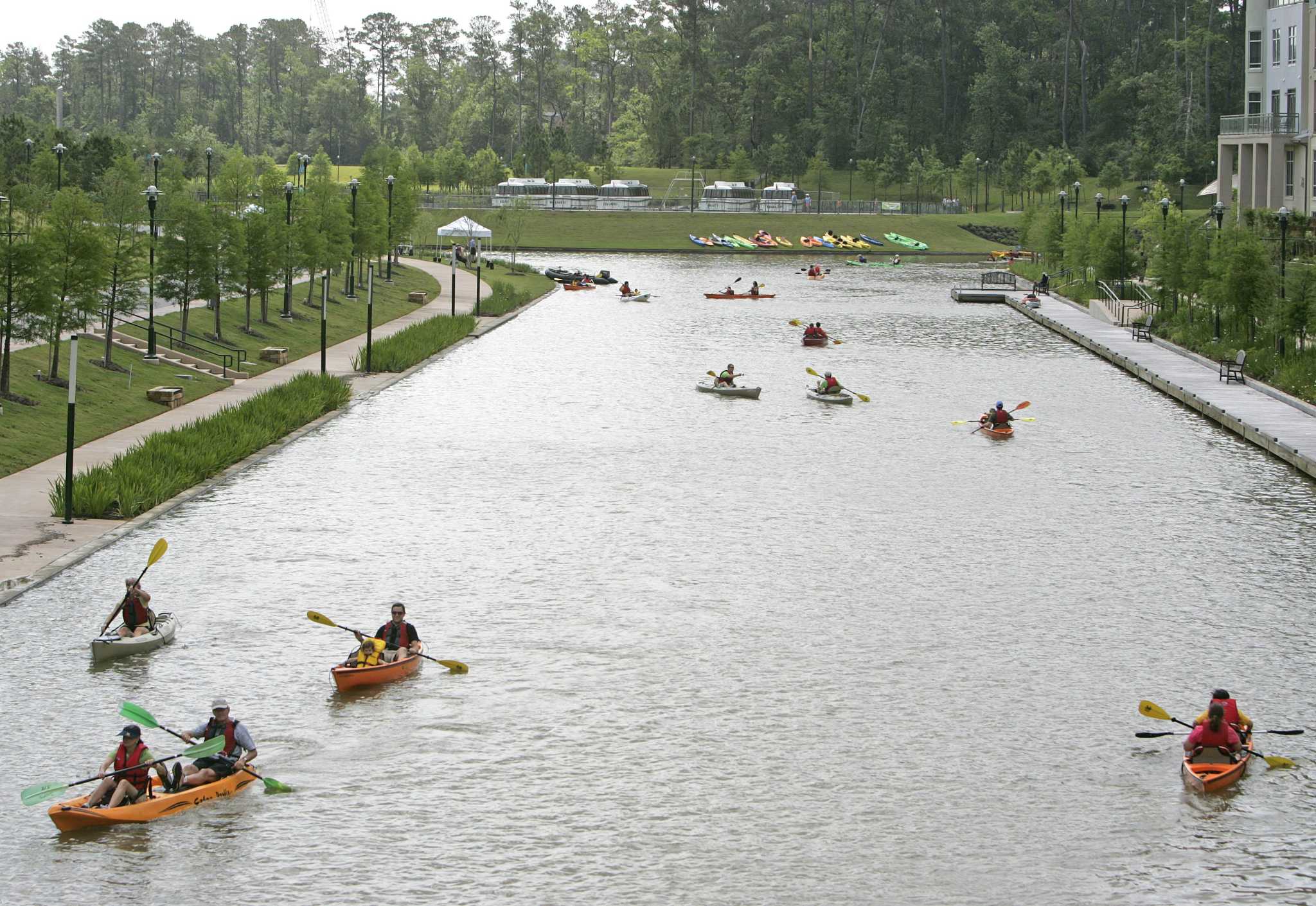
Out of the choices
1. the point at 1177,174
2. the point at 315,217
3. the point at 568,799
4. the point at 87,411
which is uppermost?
the point at 1177,174

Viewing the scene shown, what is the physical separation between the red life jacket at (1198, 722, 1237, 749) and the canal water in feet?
2.91

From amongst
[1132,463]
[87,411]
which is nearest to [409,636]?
[87,411]

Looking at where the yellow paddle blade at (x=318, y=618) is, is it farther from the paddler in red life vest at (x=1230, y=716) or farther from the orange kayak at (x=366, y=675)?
the paddler in red life vest at (x=1230, y=716)

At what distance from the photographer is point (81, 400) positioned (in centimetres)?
4716

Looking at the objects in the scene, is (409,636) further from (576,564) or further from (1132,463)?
(1132,463)

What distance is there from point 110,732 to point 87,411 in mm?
24250

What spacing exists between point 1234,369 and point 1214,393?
5521mm

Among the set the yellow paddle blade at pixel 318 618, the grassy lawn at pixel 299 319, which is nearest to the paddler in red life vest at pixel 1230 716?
the yellow paddle blade at pixel 318 618

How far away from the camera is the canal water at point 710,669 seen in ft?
66.6

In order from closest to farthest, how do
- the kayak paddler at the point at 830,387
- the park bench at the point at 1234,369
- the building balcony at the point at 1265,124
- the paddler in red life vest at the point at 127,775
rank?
the paddler in red life vest at the point at 127,775 < the kayak paddler at the point at 830,387 < the park bench at the point at 1234,369 < the building balcony at the point at 1265,124

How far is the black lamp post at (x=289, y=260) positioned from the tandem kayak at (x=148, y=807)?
49.5 meters

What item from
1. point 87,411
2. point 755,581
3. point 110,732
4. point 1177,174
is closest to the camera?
point 110,732

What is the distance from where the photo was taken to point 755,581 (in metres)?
33.2

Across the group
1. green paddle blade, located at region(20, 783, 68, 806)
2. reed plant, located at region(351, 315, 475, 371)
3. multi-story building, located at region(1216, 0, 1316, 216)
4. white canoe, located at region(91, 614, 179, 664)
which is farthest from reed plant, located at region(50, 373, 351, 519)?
multi-story building, located at region(1216, 0, 1316, 216)
